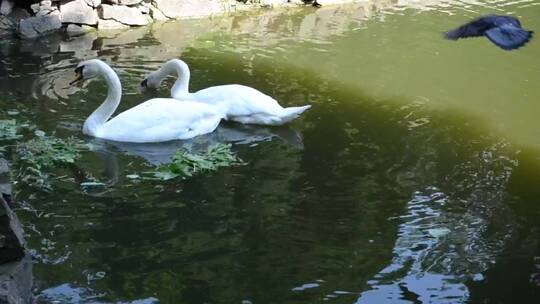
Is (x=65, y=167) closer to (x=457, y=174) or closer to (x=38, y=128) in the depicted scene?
(x=38, y=128)

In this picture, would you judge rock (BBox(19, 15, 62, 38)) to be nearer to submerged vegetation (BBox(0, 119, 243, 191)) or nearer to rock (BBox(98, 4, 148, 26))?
rock (BBox(98, 4, 148, 26))

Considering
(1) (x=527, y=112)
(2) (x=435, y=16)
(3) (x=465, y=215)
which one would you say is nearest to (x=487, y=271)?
(3) (x=465, y=215)

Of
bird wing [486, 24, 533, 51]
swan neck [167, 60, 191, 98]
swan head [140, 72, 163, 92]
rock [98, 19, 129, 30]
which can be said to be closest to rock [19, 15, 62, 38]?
rock [98, 19, 129, 30]

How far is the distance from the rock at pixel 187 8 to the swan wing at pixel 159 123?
5184mm

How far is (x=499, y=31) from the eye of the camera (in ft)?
16.6

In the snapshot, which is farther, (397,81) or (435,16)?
(435,16)

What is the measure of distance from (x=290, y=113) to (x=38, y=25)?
499 cm

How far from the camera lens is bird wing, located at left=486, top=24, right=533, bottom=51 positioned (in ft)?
16.1

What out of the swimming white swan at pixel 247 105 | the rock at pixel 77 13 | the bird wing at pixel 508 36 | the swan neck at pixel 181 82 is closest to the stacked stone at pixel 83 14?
the rock at pixel 77 13

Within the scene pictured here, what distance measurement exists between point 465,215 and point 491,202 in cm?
36

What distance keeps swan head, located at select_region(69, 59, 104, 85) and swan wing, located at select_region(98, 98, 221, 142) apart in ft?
1.64

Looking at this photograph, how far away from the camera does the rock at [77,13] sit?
11.5m

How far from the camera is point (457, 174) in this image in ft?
21.8

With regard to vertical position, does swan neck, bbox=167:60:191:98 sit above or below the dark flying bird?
below
